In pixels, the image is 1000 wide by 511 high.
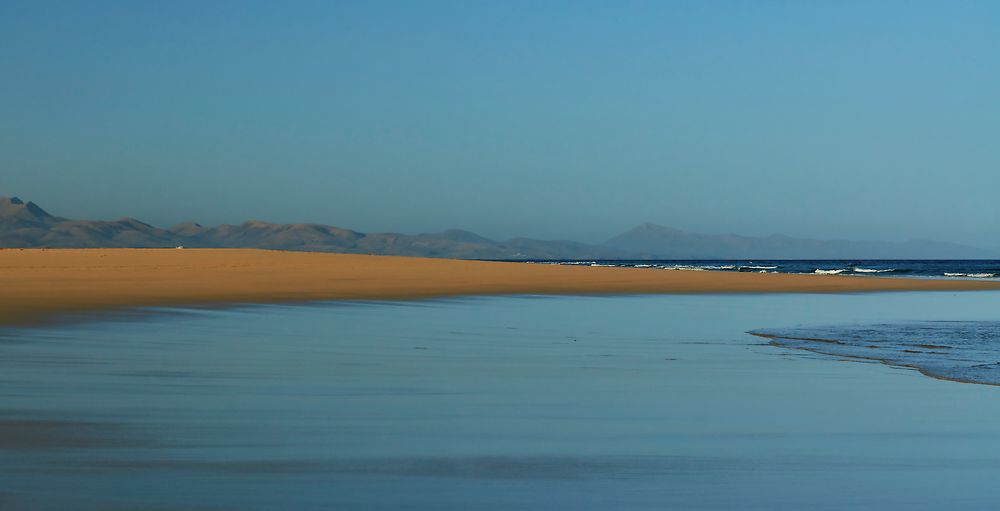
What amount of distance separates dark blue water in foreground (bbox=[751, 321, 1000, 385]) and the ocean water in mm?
538

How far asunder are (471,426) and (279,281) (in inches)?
979

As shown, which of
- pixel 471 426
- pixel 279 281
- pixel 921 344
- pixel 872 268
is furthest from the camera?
pixel 872 268

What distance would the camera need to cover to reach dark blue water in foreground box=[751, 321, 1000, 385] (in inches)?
434

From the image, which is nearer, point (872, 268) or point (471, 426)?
point (471, 426)

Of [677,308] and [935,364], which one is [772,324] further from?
[935,364]

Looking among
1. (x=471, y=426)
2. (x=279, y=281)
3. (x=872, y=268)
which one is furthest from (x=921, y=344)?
(x=872, y=268)

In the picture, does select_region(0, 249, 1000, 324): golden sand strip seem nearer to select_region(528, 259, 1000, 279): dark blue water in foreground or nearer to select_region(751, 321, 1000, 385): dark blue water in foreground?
select_region(751, 321, 1000, 385): dark blue water in foreground

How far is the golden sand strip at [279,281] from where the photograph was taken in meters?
22.2

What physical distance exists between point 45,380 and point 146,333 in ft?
16.5

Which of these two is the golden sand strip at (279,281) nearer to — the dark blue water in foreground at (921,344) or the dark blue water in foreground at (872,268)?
the dark blue water in foreground at (921,344)

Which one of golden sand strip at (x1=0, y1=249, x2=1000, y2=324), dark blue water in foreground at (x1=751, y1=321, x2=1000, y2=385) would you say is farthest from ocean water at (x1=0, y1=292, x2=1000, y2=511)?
golden sand strip at (x1=0, y1=249, x2=1000, y2=324)

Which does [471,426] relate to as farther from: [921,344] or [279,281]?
[279,281]

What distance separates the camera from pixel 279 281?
31.2m

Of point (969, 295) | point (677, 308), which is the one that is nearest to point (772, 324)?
point (677, 308)
